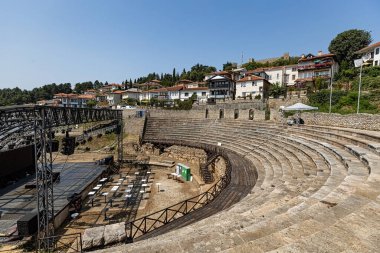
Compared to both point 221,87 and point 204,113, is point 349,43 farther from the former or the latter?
point 204,113

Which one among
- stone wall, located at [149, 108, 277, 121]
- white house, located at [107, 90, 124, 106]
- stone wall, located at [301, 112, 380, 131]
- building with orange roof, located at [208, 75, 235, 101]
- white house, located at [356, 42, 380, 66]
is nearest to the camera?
stone wall, located at [301, 112, 380, 131]

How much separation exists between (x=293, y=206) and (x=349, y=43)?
5753 centimetres

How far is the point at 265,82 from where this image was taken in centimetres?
4488

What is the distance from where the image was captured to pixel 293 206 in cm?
580

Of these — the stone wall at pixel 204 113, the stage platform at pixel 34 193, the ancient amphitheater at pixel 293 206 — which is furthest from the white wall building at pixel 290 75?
the stage platform at pixel 34 193

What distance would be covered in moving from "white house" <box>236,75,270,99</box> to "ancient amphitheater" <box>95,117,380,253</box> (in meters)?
26.2

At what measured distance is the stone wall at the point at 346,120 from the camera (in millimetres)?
16623

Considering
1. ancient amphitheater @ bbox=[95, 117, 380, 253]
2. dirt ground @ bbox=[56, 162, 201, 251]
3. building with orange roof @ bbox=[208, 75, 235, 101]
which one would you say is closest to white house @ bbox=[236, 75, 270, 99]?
building with orange roof @ bbox=[208, 75, 235, 101]

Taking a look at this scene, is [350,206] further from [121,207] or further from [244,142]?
[244,142]

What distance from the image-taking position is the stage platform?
13.5 m

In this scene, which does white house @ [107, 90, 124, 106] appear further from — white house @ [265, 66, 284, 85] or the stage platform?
the stage platform

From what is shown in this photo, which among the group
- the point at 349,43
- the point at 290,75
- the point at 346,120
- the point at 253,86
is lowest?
the point at 346,120

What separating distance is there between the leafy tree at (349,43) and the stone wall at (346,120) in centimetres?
3195

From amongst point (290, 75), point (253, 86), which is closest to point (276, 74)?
point (290, 75)
